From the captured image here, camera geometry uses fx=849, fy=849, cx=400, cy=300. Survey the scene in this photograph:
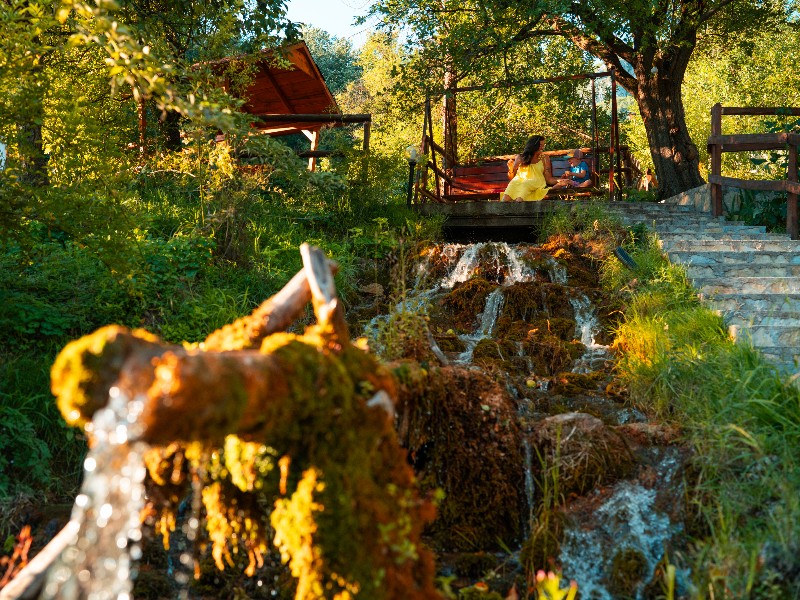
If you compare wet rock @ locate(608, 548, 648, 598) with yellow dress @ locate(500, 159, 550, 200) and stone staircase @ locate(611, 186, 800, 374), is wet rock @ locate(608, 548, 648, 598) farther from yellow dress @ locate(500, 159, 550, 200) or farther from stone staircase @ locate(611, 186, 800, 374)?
yellow dress @ locate(500, 159, 550, 200)

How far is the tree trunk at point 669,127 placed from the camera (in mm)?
14227

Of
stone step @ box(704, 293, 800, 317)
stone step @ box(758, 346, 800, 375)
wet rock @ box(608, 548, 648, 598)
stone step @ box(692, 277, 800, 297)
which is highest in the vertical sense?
stone step @ box(692, 277, 800, 297)

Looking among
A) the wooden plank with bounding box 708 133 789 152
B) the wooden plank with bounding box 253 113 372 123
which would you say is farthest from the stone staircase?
the wooden plank with bounding box 253 113 372 123

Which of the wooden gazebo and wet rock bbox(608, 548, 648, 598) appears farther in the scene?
the wooden gazebo

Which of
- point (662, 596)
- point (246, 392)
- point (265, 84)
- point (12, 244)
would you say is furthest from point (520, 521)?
point (265, 84)

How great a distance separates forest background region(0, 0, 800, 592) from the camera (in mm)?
5832

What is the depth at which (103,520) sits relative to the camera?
265 cm

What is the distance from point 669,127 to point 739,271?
20.9 ft

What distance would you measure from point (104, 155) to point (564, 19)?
932 cm

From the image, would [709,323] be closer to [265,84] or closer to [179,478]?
[179,478]

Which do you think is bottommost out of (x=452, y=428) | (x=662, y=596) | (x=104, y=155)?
(x=662, y=596)

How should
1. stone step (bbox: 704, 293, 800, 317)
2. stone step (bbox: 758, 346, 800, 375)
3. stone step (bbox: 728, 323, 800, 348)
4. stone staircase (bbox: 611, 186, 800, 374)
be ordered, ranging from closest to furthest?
stone step (bbox: 758, 346, 800, 375) < stone step (bbox: 728, 323, 800, 348) < stone staircase (bbox: 611, 186, 800, 374) < stone step (bbox: 704, 293, 800, 317)

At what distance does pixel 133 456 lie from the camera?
8.54 feet

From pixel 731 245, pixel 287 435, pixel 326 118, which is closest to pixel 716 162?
pixel 731 245
